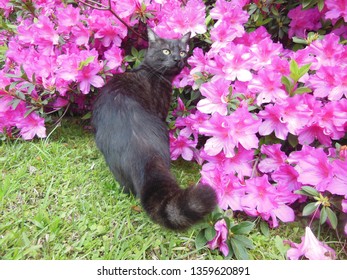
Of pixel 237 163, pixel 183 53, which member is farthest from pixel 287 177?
pixel 183 53

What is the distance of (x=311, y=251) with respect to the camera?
4.66 feet

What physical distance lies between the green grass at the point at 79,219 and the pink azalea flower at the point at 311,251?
10 cm

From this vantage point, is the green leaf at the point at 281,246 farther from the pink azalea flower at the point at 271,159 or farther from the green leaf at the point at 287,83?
the green leaf at the point at 287,83

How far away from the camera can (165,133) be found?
2072mm

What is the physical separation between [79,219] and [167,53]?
132cm

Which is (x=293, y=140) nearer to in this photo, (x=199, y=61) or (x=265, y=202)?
(x=265, y=202)

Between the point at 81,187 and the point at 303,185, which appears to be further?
the point at 81,187

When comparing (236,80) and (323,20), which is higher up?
(323,20)

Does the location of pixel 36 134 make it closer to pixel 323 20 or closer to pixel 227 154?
pixel 227 154

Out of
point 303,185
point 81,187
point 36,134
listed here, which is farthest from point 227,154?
point 36,134

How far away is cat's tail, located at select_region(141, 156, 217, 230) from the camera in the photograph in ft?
4.21

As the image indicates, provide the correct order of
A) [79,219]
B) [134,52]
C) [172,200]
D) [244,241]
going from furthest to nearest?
[134,52], [79,219], [244,241], [172,200]

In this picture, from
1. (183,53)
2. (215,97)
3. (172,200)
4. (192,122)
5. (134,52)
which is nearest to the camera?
(172,200)
